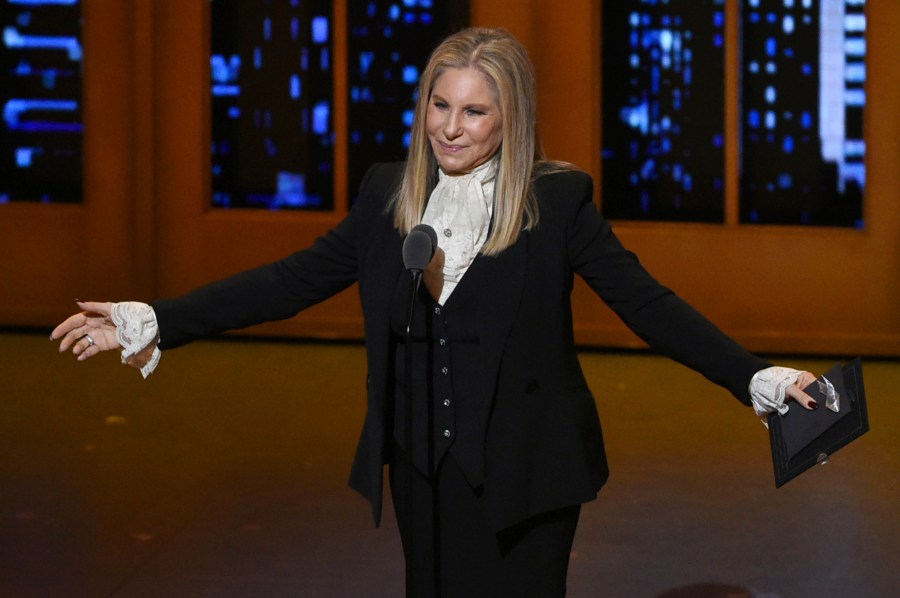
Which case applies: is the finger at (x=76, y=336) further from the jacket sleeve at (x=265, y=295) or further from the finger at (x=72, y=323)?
the jacket sleeve at (x=265, y=295)

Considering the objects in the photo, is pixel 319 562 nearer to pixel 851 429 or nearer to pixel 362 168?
pixel 851 429

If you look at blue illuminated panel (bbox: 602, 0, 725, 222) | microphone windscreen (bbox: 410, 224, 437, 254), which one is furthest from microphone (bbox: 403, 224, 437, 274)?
blue illuminated panel (bbox: 602, 0, 725, 222)

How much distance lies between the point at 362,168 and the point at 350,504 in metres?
2.79

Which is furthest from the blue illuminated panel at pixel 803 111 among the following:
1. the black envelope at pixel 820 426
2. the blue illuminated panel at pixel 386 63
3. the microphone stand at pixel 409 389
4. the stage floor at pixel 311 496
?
the microphone stand at pixel 409 389

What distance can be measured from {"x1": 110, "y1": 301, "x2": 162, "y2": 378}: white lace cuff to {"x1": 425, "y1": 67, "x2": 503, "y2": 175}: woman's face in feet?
1.89

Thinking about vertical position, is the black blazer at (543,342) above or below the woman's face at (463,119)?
below

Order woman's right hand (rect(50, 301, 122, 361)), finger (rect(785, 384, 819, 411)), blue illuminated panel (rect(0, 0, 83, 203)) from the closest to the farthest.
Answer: finger (rect(785, 384, 819, 411))
woman's right hand (rect(50, 301, 122, 361))
blue illuminated panel (rect(0, 0, 83, 203))

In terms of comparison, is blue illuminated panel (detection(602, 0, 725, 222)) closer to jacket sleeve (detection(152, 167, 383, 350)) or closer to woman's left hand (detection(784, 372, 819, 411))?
jacket sleeve (detection(152, 167, 383, 350))

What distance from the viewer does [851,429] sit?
2.17 meters

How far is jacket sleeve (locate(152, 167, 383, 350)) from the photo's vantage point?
8.29 feet

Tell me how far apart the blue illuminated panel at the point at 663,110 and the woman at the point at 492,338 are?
4137mm

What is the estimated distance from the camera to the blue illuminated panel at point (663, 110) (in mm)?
6434

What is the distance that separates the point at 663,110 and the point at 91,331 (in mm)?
4343

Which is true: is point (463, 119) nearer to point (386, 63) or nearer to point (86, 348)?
point (86, 348)
